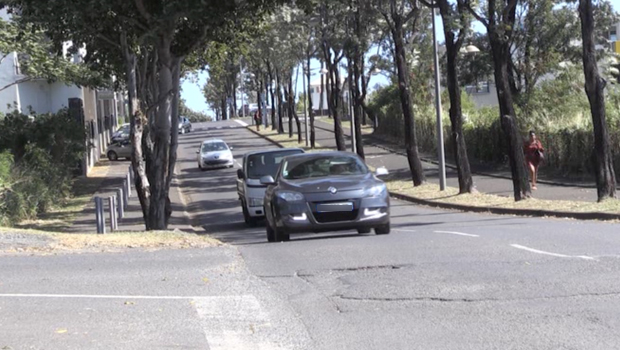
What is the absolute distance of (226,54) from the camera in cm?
2714

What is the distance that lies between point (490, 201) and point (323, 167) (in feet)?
29.1

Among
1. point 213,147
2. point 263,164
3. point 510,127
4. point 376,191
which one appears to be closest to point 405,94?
point 510,127

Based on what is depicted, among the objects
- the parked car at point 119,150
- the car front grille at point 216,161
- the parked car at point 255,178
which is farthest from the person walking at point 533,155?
the parked car at point 119,150

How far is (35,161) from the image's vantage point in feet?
89.0

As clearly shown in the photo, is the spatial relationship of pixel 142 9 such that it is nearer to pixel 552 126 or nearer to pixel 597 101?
pixel 597 101

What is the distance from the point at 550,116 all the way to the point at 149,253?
23681 mm

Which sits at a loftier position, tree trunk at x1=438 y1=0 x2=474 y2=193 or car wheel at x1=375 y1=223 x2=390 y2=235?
tree trunk at x1=438 y1=0 x2=474 y2=193

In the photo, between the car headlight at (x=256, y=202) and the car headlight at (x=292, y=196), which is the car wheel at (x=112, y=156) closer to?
the car headlight at (x=256, y=202)

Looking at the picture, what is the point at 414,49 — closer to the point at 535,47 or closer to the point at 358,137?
the point at 535,47

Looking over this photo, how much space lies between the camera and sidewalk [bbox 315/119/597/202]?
82.2 feet

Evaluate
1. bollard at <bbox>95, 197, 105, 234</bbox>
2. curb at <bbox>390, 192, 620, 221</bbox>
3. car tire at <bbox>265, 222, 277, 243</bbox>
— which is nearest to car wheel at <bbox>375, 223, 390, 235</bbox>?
car tire at <bbox>265, 222, 277, 243</bbox>

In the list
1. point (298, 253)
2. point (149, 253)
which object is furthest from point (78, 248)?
point (298, 253)

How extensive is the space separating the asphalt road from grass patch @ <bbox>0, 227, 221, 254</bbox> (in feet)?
3.16

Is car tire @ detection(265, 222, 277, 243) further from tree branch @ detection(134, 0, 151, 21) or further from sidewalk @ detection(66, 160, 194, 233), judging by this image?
sidewalk @ detection(66, 160, 194, 233)
